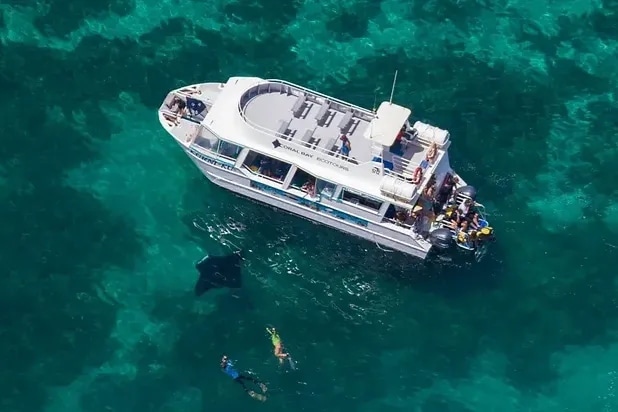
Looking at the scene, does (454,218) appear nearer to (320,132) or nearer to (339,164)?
(339,164)

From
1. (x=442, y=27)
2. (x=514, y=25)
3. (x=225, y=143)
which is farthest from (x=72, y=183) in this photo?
(x=514, y=25)

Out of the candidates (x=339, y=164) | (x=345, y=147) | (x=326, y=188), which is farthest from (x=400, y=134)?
(x=326, y=188)

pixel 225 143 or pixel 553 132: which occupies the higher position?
pixel 553 132

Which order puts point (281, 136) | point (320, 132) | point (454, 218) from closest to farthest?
point (454, 218), point (281, 136), point (320, 132)

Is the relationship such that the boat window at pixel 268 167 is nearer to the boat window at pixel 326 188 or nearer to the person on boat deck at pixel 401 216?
the boat window at pixel 326 188

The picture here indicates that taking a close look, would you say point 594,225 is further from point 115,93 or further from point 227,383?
point 115,93

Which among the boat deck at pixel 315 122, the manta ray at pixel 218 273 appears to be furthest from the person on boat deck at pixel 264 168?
the manta ray at pixel 218 273
